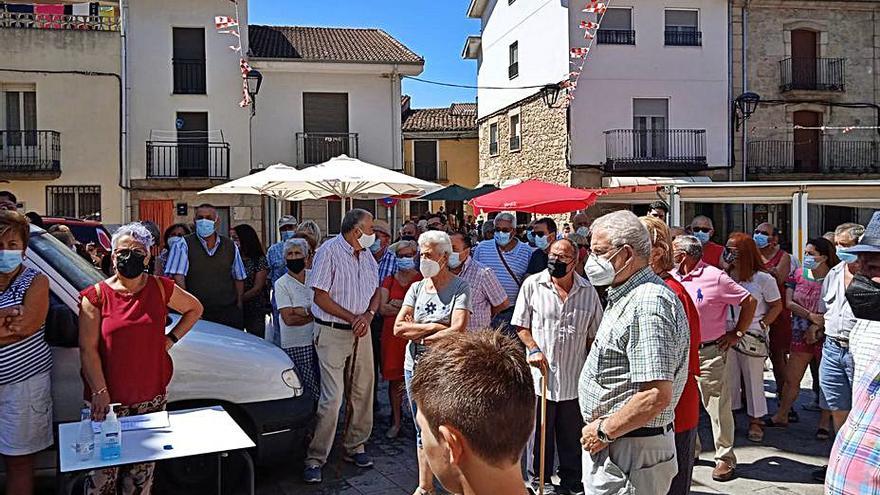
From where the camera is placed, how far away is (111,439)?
3225 millimetres

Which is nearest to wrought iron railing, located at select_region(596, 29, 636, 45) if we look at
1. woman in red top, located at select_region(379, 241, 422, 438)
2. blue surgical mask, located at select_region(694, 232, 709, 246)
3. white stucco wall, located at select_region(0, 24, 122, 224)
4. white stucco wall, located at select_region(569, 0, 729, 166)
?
white stucco wall, located at select_region(569, 0, 729, 166)

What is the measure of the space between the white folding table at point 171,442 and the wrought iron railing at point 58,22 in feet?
65.2

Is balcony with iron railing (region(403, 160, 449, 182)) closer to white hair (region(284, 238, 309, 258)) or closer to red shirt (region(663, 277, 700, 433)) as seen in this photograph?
white hair (region(284, 238, 309, 258))

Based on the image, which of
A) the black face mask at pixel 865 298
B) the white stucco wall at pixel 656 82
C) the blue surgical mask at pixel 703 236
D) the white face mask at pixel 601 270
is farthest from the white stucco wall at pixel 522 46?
the black face mask at pixel 865 298

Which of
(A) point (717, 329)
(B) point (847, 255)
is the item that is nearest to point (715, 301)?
(A) point (717, 329)

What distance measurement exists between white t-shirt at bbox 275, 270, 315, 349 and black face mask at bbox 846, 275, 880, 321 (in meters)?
3.98

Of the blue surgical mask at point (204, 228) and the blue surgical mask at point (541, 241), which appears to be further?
the blue surgical mask at point (541, 241)

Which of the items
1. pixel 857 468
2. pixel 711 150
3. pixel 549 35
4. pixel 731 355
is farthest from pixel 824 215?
pixel 857 468

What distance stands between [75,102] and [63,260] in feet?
61.1

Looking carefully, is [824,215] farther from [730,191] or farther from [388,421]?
[388,421]

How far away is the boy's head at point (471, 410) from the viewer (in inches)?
68.8

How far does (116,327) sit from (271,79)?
770 inches

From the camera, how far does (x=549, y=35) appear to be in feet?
74.4

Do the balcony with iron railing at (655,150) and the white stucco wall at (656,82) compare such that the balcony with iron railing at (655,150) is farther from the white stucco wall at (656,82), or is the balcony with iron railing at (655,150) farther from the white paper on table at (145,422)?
the white paper on table at (145,422)
